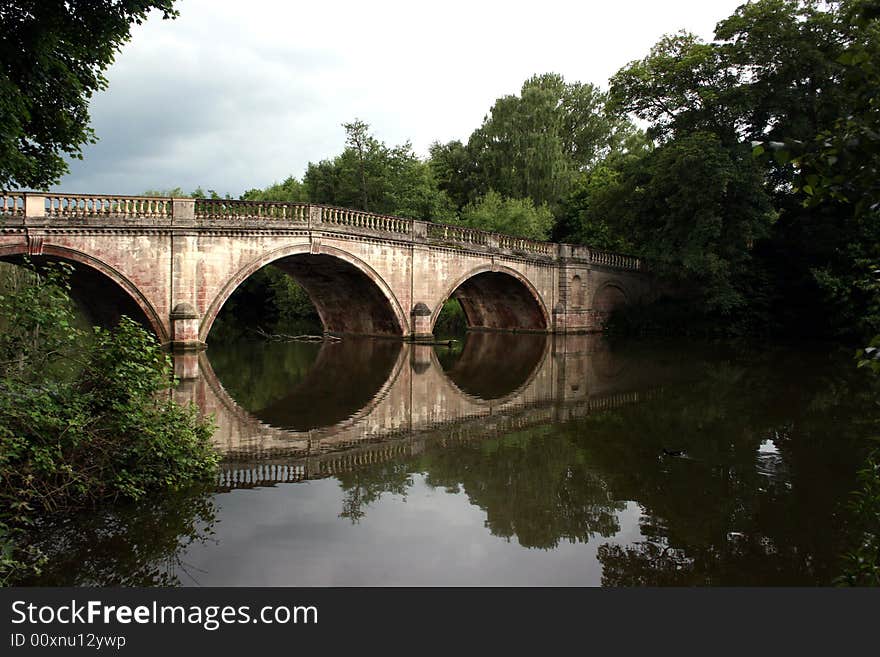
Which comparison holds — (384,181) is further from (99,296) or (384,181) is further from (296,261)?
(99,296)

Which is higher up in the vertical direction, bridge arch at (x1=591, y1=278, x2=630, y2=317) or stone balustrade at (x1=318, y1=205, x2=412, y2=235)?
stone balustrade at (x1=318, y1=205, x2=412, y2=235)

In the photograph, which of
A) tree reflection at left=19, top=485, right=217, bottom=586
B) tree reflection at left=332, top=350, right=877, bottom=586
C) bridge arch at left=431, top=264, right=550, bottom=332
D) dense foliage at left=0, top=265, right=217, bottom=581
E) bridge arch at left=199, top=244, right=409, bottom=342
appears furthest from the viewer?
bridge arch at left=431, top=264, right=550, bottom=332

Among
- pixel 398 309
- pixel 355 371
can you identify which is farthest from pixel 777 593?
pixel 398 309

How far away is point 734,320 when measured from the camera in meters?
25.7

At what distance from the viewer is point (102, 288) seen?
51.4ft

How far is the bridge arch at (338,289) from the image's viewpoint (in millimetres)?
17031

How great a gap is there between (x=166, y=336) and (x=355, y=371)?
5173mm

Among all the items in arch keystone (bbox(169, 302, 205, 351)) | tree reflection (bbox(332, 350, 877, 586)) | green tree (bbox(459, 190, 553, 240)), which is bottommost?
tree reflection (bbox(332, 350, 877, 586))

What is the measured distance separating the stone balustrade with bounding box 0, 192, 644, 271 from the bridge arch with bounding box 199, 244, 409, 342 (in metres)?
1.01

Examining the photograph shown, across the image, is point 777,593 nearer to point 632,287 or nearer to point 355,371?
point 355,371

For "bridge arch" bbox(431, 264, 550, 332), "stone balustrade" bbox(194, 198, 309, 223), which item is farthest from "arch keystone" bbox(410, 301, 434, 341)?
"stone balustrade" bbox(194, 198, 309, 223)

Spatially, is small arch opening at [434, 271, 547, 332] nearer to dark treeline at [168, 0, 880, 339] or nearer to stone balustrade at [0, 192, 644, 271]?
stone balustrade at [0, 192, 644, 271]

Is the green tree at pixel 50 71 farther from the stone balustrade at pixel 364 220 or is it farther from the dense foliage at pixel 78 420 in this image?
the stone balustrade at pixel 364 220

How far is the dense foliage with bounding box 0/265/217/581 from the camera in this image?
4270 mm
